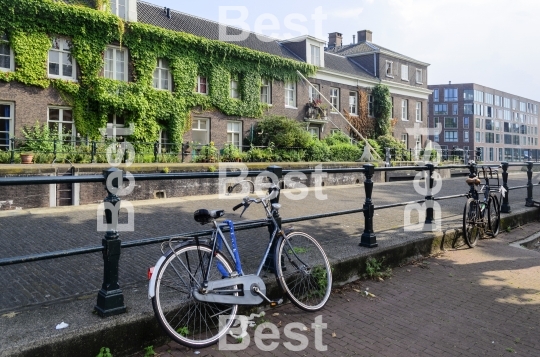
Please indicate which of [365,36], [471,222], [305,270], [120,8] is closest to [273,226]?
[305,270]

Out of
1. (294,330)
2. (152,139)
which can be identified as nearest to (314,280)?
(294,330)

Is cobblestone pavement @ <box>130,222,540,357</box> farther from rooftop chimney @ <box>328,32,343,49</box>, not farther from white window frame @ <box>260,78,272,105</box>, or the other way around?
rooftop chimney @ <box>328,32,343,49</box>

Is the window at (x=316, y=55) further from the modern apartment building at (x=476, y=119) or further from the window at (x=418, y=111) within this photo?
the modern apartment building at (x=476, y=119)

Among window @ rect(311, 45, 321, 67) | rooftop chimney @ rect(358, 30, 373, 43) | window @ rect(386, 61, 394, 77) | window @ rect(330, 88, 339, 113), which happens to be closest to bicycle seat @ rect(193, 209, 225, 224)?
window @ rect(311, 45, 321, 67)

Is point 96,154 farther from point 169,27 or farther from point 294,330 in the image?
point 294,330

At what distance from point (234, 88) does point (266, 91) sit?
2856mm

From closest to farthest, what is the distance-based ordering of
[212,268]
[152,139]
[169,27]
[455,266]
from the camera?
[212,268] < [455,266] < [152,139] < [169,27]

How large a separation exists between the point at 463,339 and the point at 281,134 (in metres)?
20.5

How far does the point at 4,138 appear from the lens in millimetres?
18297

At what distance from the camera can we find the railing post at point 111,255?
323cm

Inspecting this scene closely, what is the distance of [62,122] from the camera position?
2034 centimetres

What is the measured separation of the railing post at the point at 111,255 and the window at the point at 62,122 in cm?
1850

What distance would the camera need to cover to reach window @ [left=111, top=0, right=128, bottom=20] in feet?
72.5

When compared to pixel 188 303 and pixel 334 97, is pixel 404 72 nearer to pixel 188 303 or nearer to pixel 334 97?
pixel 334 97
